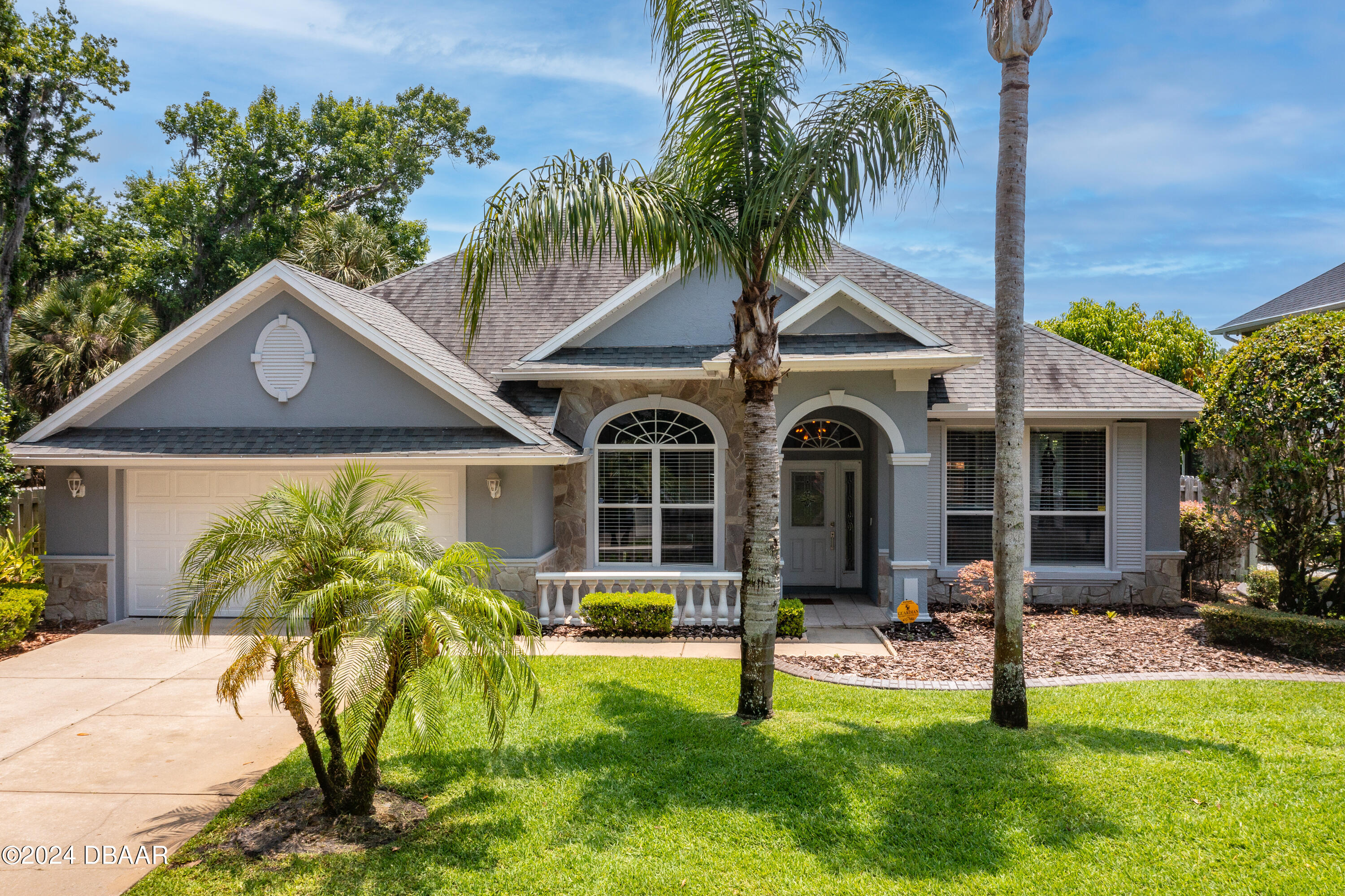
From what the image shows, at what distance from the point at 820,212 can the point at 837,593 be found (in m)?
8.61

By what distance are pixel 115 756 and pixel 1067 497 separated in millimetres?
13006

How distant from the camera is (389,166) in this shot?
30297mm

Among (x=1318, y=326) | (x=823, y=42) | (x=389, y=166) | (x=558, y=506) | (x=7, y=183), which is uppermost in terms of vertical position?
(x=389, y=166)

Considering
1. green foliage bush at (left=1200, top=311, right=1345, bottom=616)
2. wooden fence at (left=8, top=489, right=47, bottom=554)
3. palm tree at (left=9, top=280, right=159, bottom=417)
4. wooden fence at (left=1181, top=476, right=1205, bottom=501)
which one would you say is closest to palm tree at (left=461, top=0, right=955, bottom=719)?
green foliage bush at (left=1200, top=311, right=1345, bottom=616)

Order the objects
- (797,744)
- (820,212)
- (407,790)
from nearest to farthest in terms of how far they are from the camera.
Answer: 1. (407,790)
2. (797,744)
3. (820,212)

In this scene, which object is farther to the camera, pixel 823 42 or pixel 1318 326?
pixel 1318 326

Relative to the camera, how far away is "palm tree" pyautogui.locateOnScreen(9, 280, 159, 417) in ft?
64.5


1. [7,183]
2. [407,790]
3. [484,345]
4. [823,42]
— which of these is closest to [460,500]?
[484,345]

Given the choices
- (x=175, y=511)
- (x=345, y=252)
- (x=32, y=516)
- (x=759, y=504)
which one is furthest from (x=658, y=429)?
(x=345, y=252)

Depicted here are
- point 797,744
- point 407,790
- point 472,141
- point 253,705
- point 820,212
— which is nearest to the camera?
point 407,790

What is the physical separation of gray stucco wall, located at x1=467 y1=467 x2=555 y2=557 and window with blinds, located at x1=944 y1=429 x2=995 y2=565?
6.73 meters

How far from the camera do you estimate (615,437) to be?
12.8 m

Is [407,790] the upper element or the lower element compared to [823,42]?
lower

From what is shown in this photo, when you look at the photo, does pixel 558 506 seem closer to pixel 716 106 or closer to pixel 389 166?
pixel 716 106
